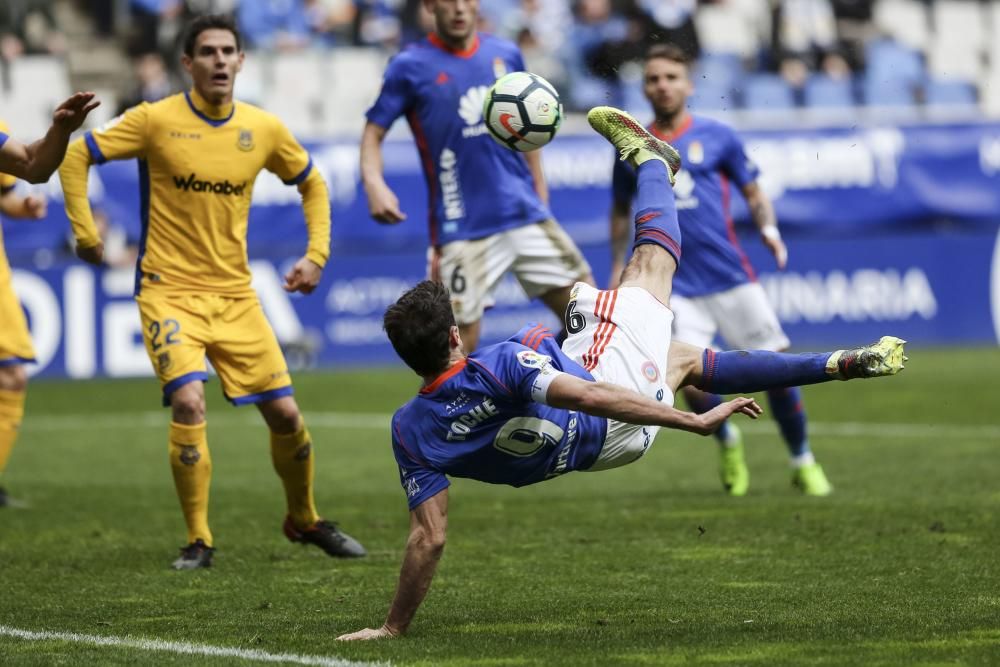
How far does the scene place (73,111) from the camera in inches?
268

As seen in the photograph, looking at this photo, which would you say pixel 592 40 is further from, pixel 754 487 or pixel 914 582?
pixel 914 582

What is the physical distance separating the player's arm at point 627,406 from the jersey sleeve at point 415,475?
612 millimetres

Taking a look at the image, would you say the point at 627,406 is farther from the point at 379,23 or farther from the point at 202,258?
the point at 379,23

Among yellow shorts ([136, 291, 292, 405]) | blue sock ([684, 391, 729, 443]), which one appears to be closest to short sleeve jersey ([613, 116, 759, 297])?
blue sock ([684, 391, 729, 443])

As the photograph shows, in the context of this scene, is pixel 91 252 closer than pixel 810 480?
Yes

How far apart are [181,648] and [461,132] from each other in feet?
14.0

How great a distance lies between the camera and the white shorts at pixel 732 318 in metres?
10.0

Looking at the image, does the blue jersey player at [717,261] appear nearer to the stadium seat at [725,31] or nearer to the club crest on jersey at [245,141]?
the club crest on jersey at [245,141]

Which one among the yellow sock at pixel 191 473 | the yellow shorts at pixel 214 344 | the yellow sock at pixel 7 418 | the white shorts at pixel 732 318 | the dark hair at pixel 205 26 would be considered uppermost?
the dark hair at pixel 205 26

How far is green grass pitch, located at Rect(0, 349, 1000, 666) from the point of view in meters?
5.77

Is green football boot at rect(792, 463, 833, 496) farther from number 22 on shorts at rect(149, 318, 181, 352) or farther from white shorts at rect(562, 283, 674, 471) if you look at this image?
number 22 on shorts at rect(149, 318, 181, 352)

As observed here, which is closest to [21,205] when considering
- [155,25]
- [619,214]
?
[619,214]

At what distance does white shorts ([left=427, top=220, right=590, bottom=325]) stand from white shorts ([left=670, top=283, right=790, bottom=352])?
103 cm

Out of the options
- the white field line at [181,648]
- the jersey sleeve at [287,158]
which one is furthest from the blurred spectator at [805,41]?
the white field line at [181,648]
